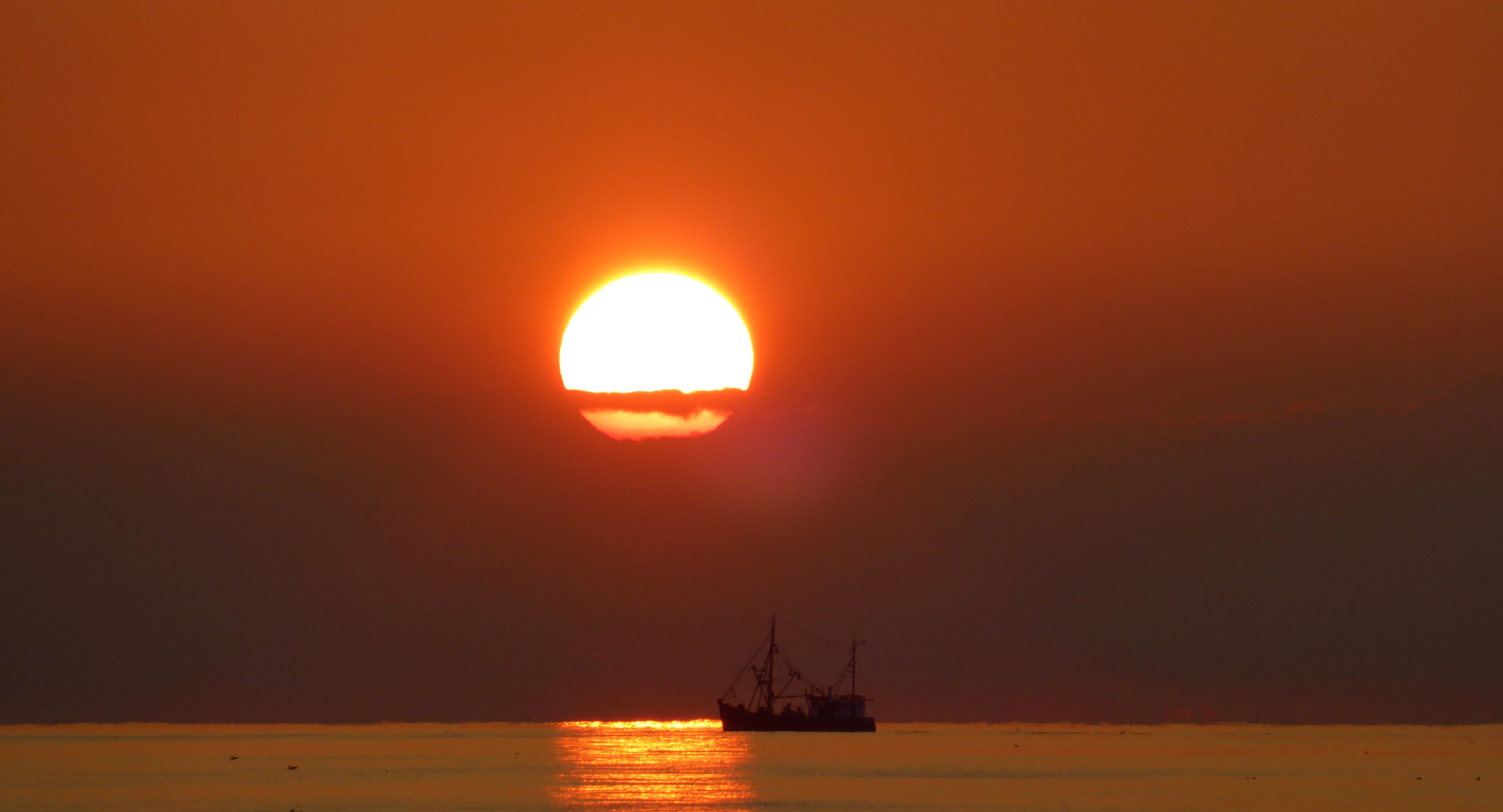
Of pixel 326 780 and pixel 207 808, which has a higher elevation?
pixel 326 780

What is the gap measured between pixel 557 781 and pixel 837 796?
1674 inches

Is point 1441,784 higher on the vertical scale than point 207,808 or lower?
higher

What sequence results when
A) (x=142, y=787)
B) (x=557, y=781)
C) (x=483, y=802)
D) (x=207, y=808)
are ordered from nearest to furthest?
(x=207, y=808) < (x=483, y=802) < (x=142, y=787) < (x=557, y=781)

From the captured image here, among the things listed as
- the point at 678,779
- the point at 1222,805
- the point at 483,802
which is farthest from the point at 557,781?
the point at 1222,805

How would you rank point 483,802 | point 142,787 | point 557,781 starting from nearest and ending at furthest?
point 483,802 → point 142,787 → point 557,781

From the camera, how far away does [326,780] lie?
178 m

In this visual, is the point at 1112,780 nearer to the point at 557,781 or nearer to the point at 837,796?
the point at 837,796

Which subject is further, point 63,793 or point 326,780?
point 326,780

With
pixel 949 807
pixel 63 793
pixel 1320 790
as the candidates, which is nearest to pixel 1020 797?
pixel 949 807

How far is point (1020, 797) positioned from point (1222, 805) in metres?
20.6

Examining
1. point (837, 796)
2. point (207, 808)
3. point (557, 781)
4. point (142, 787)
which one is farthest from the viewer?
point (557, 781)

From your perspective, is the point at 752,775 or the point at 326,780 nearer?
the point at 326,780

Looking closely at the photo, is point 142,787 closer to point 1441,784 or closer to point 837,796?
point 837,796

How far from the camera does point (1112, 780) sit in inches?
7298
